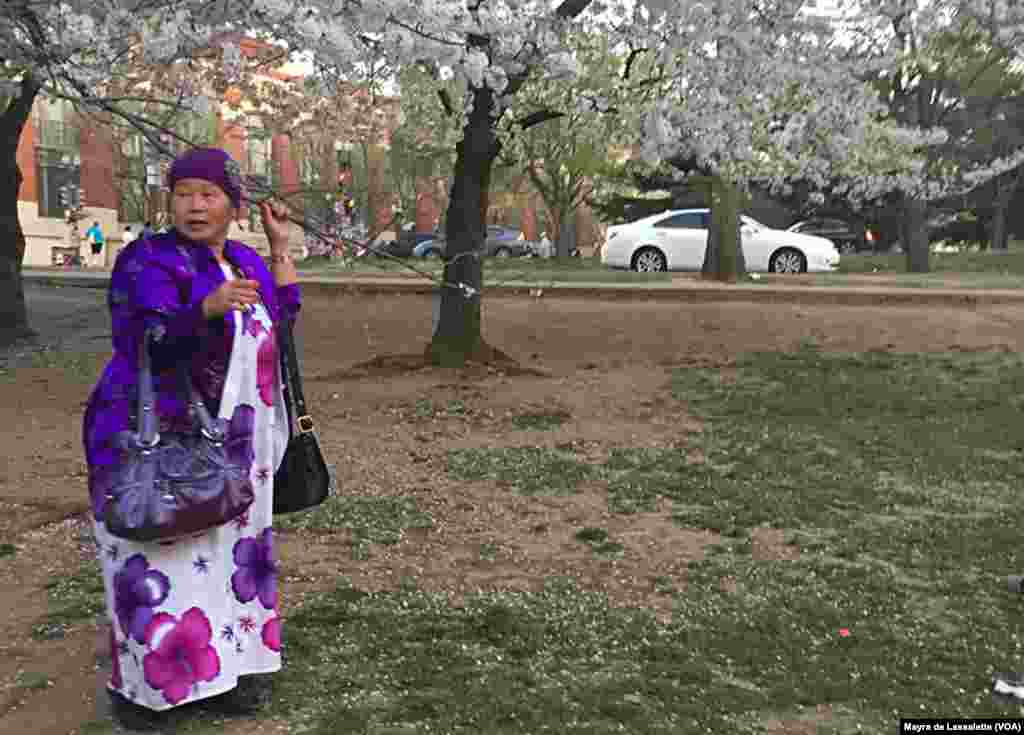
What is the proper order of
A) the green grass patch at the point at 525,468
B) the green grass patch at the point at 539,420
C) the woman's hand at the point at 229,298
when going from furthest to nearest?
the green grass patch at the point at 539,420 < the green grass patch at the point at 525,468 < the woman's hand at the point at 229,298

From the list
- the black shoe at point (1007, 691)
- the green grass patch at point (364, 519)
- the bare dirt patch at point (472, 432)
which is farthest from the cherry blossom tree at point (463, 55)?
the black shoe at point (1007, 691)

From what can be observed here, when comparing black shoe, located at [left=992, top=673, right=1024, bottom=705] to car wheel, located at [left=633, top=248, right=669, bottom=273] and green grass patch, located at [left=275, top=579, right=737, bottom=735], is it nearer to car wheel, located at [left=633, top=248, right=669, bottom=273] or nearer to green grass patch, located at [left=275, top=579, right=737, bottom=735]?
green grass patch, located at [left=275, top=579, right=737, bottom=735]

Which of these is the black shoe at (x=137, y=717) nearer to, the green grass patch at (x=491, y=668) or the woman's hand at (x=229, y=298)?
the green grass patch at (x=491, y=668)

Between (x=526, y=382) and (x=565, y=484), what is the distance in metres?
3.76

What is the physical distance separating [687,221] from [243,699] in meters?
21.1

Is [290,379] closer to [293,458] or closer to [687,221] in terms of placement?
[293,458]

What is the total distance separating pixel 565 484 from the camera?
6824 mm

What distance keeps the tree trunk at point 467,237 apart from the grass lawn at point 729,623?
11.9 ft

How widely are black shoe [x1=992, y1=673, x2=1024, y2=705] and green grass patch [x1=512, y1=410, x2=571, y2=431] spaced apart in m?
5.08

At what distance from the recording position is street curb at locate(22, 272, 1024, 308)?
15.6m

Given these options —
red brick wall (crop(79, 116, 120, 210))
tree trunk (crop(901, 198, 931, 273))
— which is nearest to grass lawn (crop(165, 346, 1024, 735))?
tree trunk (crop(901, 198, 931, 273))

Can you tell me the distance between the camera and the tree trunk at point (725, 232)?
64.5ft

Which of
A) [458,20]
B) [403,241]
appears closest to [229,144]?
[403,241]

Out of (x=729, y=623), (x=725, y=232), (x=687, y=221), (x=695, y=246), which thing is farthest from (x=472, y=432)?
(x=687, y=221)
